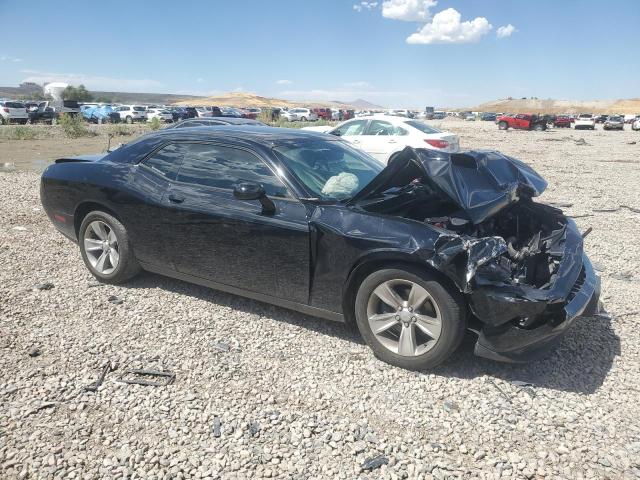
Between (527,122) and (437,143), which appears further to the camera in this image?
(527,122)

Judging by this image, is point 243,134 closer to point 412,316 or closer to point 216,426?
point 412,316

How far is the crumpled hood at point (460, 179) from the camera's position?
3.40 metres

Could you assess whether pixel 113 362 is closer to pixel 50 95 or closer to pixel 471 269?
pixel 471 269

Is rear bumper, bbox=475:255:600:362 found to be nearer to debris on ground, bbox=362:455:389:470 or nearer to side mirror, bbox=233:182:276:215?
debris on ground, bbox=362:455:389:470

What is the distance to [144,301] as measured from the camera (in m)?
4.52

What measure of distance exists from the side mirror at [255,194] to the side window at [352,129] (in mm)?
8893

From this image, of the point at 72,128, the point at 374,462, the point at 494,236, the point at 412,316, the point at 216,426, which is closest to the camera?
the point at 374,462

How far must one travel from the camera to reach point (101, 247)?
15.9 feet

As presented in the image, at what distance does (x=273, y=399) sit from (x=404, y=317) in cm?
101

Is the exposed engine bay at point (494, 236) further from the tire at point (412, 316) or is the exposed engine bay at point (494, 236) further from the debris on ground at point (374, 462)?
the debris on ground at point (374, 462)

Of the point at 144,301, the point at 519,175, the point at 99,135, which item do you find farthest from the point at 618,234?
the point at 99,135

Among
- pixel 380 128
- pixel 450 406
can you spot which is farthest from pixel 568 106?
pixel 450 406

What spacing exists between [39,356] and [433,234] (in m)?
2.94

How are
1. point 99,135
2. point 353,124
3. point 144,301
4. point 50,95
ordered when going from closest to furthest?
point 144,301 < point 353,124 < point 99,135 < point 50,95
